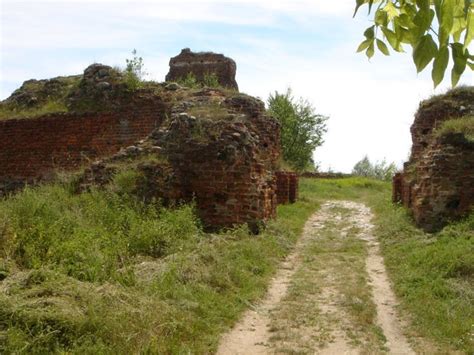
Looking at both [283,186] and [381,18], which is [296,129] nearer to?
[283,186]

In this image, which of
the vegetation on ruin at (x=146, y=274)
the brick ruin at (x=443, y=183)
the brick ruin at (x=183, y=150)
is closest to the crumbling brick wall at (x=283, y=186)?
the brick ruin at (x=183, y=150)

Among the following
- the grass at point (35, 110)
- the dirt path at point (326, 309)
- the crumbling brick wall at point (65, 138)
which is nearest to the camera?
the dirt path at point (326, 309)

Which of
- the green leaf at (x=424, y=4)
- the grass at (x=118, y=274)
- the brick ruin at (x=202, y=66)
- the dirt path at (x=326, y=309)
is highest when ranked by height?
the brick ruin at (x=202, y=66)

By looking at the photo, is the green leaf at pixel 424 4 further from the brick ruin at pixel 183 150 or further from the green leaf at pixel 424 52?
the brick ruin at pixel 183 150

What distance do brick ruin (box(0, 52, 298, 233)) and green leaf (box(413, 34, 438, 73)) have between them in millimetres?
6737

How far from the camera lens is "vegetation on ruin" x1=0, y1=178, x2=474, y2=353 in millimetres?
3979

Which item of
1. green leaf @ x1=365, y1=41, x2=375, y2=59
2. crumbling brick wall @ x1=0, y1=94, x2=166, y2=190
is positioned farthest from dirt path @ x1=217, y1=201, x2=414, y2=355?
crumbling brick wall @ x1=0, y1=94, x2=166, y2=190

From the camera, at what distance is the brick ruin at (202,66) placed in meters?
21.2

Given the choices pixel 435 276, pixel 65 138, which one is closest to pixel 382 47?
pixel 435 276

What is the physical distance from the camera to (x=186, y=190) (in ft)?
29.8

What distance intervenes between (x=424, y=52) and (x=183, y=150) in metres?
7.52

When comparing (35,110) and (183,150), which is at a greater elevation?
(35,110)

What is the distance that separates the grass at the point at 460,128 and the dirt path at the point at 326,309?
248 cm

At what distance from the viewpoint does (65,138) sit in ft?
42.4
